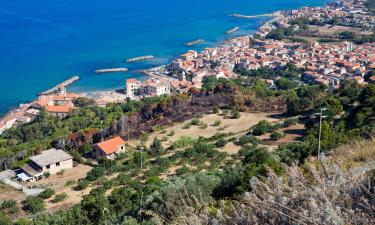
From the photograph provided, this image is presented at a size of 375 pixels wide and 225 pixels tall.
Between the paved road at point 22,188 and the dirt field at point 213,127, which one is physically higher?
the dirt field at point 213,127

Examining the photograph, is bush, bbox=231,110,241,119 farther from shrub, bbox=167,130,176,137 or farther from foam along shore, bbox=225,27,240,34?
foam along shore, bbox=225,27,240,34

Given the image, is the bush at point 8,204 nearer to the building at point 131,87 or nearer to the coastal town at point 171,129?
the coastal town at point 171,129

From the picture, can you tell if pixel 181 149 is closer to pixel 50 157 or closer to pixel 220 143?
pixel 220 143

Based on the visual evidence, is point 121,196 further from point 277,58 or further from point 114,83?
point 277,58

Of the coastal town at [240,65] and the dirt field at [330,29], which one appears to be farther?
the dirt field at [330,29]

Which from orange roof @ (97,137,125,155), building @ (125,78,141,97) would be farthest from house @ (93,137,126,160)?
building @ (125,78,141,97)

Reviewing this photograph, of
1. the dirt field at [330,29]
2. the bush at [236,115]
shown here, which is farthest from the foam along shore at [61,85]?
the dirt field at [330,29]

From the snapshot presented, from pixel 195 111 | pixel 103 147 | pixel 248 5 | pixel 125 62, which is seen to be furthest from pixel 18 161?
pixel 248 5
